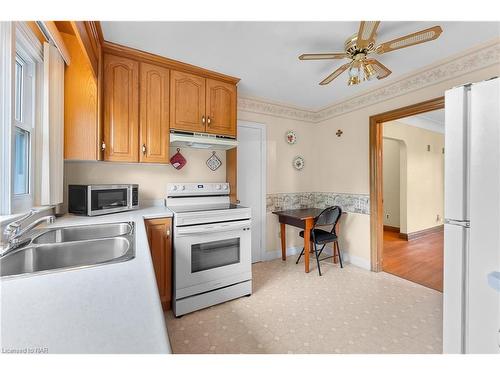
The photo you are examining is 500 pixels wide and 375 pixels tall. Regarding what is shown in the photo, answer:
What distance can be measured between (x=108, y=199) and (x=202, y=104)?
1285 mm

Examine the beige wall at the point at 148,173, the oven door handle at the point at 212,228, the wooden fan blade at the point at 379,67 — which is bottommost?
the oven door handle at the point at 212,228

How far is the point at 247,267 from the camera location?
2166 millimetres

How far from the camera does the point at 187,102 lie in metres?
2.21

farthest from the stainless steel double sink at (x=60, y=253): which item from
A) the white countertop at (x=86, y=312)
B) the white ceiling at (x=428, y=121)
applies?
the white ceiling at (x=428, y=121)

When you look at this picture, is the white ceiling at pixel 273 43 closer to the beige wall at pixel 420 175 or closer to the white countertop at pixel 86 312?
the white countertop at pixel 86 312

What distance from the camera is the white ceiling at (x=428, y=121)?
4037 mm

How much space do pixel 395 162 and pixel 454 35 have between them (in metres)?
3.58

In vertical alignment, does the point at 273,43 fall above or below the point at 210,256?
above

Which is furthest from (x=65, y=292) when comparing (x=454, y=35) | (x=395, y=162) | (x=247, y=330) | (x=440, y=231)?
(x=440, y=231)

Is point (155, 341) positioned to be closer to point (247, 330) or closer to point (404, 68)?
point (247, 330)

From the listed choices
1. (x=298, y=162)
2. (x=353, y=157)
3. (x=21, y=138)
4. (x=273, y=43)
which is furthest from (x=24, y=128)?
(x=353, y=157)

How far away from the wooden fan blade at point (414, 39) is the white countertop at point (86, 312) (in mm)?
1932

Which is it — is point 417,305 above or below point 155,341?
below

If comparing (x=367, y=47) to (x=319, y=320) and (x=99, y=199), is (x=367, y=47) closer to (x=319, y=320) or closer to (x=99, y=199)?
(x=319, y=320)
